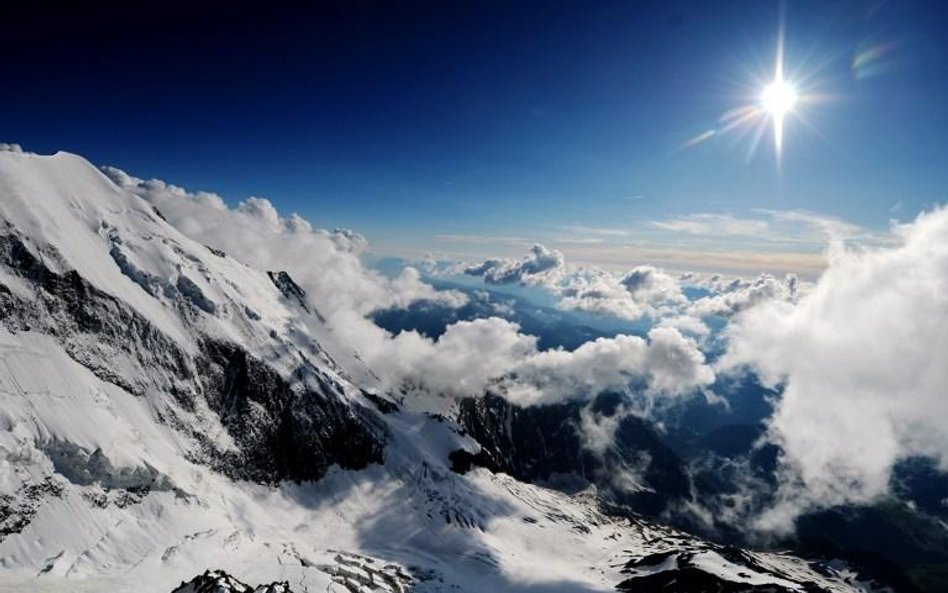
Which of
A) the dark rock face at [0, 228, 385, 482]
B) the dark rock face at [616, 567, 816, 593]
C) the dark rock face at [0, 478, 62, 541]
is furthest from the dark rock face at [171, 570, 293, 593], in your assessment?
the dark rock face at [616, 567, 816, 593]

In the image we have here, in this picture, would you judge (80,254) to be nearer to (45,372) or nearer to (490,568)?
(45,372)

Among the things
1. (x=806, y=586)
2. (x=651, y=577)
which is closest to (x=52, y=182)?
(x=651, y=577)

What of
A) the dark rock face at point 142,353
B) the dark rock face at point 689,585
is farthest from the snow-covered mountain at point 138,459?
the dark rock face at point 689,585

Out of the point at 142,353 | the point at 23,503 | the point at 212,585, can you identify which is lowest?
the point at 212,585

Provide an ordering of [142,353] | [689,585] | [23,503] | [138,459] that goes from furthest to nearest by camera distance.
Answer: [689,585] < [142,353] < [138,459] < [23,503]

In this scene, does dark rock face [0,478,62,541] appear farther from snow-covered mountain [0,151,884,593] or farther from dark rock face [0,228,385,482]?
dark rock face [0,228,385,482]

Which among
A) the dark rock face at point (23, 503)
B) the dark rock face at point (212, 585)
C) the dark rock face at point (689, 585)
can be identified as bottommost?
the dark rock face at point (689, 585)

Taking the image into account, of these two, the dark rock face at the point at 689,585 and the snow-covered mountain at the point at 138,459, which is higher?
the snow-covered mountain at the point at 138,459

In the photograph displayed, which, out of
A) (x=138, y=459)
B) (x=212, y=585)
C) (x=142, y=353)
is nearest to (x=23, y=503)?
(x=138, y=459)

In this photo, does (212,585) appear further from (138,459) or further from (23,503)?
(138,459)

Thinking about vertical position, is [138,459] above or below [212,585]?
above

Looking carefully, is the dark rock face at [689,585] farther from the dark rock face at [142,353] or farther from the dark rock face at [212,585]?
the dark rock face at [212,585]
